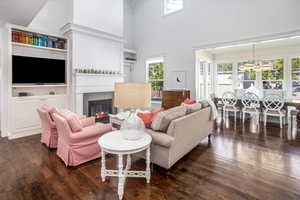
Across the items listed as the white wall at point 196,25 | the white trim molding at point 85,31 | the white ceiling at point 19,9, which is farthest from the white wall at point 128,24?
the white ceiling at point 19,9

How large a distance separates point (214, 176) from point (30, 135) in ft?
14.2

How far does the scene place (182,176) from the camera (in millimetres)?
2219

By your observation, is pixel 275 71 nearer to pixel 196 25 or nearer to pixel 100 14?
pixel 196 25

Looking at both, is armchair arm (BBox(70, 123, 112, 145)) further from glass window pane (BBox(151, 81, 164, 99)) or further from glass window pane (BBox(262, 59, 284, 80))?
glass window pane (BBox(262, 59, 284, 80))

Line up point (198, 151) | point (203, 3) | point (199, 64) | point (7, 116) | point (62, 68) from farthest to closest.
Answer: point (199, 64) < point (203, 3) < point (62, 68) < point (7, 116) < point (198, 151)

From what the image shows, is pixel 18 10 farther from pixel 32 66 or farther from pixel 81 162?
pixel 81 162

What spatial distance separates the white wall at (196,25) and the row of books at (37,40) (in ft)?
11.9

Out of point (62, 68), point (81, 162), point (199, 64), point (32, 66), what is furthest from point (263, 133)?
point (32, 66)

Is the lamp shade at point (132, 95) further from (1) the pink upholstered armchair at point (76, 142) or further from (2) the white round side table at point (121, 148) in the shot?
(1) the pink upholstered armchair at point (76, 142)

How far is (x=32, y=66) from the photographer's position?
156 inches

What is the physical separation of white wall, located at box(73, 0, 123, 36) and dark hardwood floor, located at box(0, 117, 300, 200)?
11.8ft

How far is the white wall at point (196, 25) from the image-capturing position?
4262 millimetres

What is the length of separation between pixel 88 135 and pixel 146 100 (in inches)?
53.1

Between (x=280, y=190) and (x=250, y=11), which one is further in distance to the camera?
(x=250, y=11)
